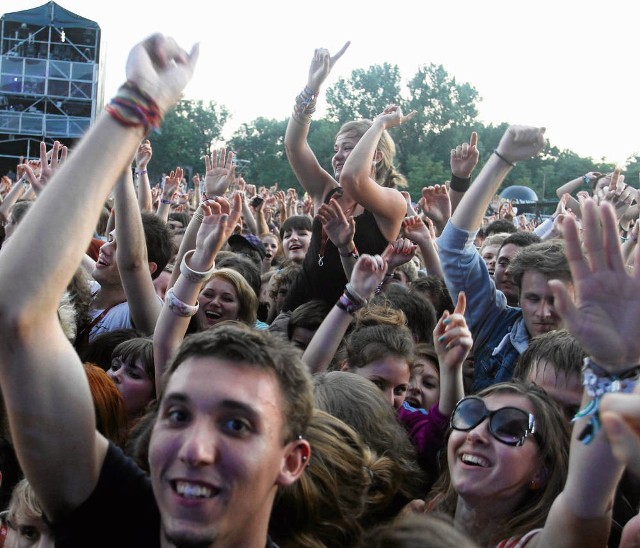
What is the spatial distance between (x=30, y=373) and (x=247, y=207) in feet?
22.3

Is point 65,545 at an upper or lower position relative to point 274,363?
lower

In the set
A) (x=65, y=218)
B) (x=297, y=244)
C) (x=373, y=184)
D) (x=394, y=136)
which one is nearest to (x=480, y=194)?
(x=373, y=184)

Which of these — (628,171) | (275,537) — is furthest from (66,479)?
(628,171)

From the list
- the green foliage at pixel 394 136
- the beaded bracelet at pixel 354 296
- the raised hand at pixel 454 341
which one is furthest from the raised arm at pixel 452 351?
the green foliage at pixel 394 136

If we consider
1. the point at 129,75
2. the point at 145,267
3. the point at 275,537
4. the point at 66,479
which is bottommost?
the point at 275,537

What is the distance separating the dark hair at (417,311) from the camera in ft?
14.0

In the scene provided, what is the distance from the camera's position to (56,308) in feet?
5.18

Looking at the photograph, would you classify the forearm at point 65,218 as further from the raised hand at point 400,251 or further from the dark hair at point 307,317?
the raised hand at point 400,251

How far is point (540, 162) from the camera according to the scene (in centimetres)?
7419

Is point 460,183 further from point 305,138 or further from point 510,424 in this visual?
point 510,424

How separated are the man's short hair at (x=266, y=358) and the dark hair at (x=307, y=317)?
7.23ft

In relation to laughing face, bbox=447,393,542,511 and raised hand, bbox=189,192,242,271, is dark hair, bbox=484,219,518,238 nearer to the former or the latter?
raised hand, bbox=189,192,242,271

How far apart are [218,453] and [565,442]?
51.9 inches

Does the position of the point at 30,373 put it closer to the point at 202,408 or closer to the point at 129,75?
the point at 202,408
